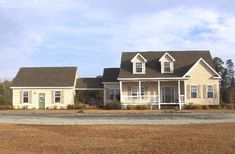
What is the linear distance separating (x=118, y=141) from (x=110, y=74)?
37656 mm

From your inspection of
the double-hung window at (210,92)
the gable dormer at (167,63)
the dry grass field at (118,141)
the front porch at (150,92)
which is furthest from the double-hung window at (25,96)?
the dry grass field at (118,141)

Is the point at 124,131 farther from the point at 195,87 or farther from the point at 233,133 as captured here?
the point at 195,87

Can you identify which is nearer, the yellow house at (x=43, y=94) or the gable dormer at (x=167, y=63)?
the gable dormer at (x=167, y=63)

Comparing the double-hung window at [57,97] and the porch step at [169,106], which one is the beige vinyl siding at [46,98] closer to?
the double-hung window at [57,97]

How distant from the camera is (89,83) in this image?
53.8m

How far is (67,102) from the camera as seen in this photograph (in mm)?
51031

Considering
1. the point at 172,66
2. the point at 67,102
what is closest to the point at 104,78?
the point at 67,102

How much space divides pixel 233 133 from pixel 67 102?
34974 mm

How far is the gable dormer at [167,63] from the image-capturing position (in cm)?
4859

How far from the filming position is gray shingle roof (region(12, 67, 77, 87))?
51.6 metres

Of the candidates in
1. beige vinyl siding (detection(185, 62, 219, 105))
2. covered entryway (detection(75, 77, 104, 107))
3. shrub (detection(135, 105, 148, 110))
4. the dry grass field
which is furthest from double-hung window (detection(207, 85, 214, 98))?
the dry grass field

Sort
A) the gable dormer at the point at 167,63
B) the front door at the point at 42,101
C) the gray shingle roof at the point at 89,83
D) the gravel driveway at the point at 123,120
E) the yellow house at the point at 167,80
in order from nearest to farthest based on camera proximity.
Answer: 1. the gravel driveway at the point at 123,120
2. the yellow house at the point at 167,80
3. the gable dormer at the point at 167,63
4. the front door at the point at 42,101
5. the gray shingle roof at the point at 89,83

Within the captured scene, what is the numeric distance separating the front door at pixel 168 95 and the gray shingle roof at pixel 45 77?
33.9 ft

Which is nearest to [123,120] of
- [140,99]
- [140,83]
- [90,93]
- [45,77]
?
[140,99]
